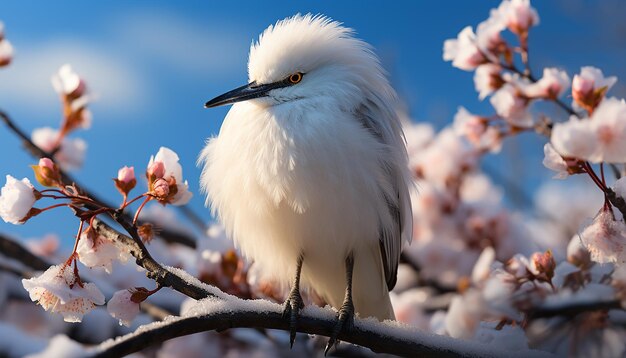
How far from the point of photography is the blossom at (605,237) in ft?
4.87

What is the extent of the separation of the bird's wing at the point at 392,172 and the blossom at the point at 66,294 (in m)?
0.93

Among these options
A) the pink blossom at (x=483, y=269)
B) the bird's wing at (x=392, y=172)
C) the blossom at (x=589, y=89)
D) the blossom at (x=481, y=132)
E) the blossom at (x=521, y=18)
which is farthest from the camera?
the pink blossom at (x=483, y=269)

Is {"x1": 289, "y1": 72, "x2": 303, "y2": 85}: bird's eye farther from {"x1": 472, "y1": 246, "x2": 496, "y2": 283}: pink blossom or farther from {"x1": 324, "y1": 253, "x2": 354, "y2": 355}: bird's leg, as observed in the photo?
{"x1": 472, "y1": 246, "x2": 496, "y2": 283}: pink blossom

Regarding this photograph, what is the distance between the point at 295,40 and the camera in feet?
7.32

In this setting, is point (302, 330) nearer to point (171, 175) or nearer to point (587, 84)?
point (171, 175)

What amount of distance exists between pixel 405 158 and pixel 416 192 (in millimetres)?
162

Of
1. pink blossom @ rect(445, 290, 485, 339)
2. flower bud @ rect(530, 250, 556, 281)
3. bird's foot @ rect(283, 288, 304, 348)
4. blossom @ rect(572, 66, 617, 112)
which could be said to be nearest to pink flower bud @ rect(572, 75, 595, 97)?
blossom @ rect(572, 66, 617, 112)

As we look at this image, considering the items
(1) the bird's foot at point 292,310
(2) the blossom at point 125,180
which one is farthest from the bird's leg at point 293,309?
(2) the blossom at point 125,180

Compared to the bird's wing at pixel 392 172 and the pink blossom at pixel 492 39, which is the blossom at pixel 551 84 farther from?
the bird's wing at pixel 392 172

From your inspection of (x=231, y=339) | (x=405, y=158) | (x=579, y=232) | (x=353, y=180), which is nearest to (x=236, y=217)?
(x=353, y=180)

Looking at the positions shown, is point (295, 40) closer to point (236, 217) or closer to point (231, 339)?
point (236, 217)

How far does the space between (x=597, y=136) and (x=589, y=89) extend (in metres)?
0.32

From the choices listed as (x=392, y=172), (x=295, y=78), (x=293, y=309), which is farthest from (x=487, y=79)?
(x=293, y=309)

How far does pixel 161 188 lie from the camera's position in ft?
4.94
